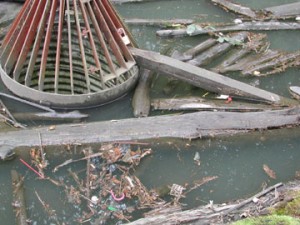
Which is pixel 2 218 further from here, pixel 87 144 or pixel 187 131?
pixel 187 131

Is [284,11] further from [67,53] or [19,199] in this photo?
[19,199]

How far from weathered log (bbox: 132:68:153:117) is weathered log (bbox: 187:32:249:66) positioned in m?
0.97

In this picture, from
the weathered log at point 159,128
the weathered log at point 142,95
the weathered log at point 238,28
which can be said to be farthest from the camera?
the weathered log at point 238,28

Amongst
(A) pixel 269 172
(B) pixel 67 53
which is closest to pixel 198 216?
(A) pixel 269 172

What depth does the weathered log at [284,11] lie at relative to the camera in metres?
11.0

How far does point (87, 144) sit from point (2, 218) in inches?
65.1

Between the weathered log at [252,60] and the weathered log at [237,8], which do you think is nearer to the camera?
the weathered log at [252,60]

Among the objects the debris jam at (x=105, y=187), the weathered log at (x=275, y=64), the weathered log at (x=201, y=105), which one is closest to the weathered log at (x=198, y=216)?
the debris jam at (x=105, y=187)

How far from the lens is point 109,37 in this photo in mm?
8352

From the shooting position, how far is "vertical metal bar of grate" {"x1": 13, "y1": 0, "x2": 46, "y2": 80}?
8000mm

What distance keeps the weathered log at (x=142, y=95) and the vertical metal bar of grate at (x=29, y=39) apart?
1.98m

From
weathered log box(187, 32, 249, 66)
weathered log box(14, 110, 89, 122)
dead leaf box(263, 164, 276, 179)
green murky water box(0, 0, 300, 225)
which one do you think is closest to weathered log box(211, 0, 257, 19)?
weathered log box(187, 32, 249, 66)

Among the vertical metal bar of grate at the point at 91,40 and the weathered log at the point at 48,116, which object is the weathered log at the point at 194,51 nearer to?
the vertical metal bar of grate at the point at 91,40

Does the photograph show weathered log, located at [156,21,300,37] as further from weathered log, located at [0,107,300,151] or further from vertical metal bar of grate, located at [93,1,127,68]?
weathered log, located at [0,107,300,151]
